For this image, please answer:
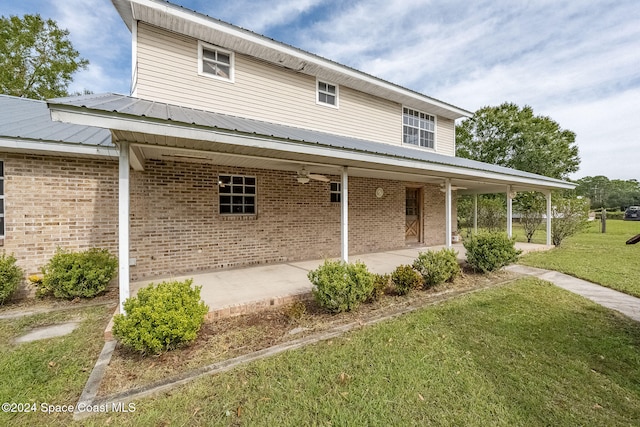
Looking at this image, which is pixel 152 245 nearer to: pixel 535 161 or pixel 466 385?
pixel 466 385

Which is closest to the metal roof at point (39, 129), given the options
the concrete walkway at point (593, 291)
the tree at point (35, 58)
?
the concrete walkway at point (593, 291)

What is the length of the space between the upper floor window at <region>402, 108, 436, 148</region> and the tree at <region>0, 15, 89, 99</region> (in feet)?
70.3

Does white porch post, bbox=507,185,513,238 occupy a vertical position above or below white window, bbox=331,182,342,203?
below

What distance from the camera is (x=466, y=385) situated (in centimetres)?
288

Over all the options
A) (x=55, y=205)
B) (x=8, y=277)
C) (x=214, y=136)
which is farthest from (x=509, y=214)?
(x=8, y=277)

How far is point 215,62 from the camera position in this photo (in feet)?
24.1

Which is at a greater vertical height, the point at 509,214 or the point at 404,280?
the point at 509,214

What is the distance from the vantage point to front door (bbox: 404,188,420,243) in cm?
1161

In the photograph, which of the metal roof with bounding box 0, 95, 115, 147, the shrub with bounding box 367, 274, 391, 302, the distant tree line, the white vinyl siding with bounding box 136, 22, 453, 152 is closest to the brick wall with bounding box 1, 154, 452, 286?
the metal roof with bounding box 0, 95, 115, 147

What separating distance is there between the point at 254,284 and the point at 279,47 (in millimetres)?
6329

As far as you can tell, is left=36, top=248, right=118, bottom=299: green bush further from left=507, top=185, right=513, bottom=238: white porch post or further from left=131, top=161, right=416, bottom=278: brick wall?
left=507, top=185, right=513, bottom=238: white porch post

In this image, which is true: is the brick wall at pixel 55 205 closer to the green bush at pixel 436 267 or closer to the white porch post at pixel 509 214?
the green bush at pixel 436 267

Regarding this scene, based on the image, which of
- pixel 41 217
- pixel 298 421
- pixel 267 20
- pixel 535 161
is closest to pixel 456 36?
pixel 267 20

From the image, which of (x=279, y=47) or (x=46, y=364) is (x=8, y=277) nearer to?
(x=46, y=364)
